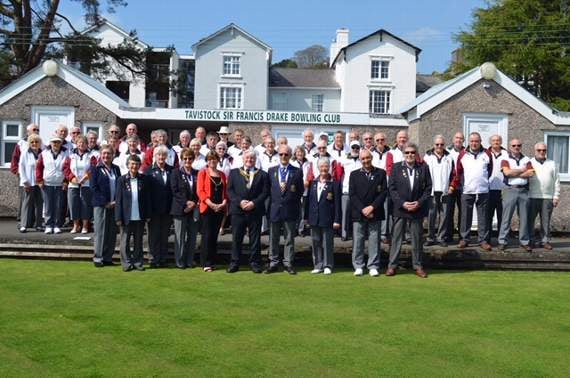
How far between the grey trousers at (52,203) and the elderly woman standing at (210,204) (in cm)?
345

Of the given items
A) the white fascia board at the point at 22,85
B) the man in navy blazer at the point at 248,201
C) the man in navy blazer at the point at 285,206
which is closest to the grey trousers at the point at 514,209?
the man in navy blazer at the point at 285,206

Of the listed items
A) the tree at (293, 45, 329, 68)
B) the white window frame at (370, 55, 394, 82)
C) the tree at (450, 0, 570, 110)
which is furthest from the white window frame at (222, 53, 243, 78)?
the tree at (293, 45, 329, 68)

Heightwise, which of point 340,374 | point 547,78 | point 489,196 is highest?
point 547,78

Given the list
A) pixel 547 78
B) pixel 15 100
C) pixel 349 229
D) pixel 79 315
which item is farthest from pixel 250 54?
pixel 79 315

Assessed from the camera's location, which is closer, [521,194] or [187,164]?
[187,164]

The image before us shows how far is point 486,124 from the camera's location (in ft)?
52.0

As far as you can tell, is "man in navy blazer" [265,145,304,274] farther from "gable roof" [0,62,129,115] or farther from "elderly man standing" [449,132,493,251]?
"gable roof" [0,62,129,115]

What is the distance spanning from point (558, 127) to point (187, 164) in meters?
9.71

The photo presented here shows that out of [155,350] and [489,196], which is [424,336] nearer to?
[155,350]

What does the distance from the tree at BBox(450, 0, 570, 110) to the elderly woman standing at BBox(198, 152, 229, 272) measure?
3681 cm

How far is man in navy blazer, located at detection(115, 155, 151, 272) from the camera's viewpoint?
33.5 feet

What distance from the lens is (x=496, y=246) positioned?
11695 millimetres

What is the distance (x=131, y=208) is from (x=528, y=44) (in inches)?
1574

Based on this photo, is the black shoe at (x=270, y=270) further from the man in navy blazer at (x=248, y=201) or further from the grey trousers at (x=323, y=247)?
the grey trousers at (x=323, y=247)
